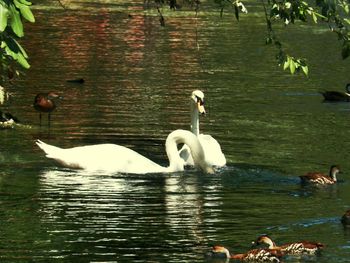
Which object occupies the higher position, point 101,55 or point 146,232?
point 146,232

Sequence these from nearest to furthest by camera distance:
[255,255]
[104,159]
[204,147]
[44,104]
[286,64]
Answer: [255,255] → [286,64] → [104,159] → [204,147] → [44,104]

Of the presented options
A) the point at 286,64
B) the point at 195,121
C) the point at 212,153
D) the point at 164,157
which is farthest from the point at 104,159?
the point at 286,64

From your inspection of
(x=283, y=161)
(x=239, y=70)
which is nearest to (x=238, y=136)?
(x=283, y=161)

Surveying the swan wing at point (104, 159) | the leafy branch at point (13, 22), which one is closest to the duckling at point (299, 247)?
the leafy branch at point (13, 22)

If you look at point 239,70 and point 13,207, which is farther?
point 239,70

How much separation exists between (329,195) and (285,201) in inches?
41.4

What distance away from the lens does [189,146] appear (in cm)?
2119

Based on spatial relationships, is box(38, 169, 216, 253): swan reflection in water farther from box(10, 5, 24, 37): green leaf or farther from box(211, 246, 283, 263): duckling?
box(10, 5, 24, 37): green leaf

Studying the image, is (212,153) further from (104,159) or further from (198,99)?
(198,99)

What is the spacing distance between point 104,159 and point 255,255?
6988 mm

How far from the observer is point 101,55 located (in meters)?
43.6

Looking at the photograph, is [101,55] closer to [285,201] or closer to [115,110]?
[115,110]

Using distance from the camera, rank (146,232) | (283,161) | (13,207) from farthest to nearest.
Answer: (283,161) < (13,207) < (146,232)

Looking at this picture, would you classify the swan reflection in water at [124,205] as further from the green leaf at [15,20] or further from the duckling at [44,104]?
the duckling at [44,104]
